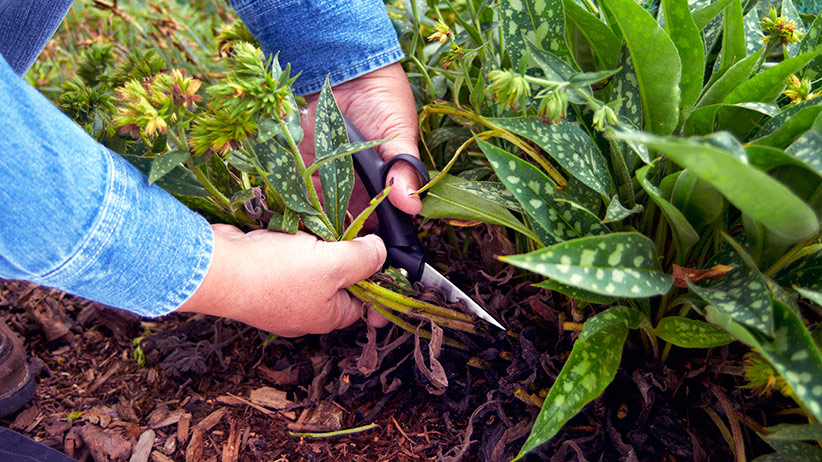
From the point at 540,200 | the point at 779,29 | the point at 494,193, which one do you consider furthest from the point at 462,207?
the point at 779,29

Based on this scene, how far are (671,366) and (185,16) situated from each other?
2082mm

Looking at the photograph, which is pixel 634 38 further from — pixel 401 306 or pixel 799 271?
pixel 401 306

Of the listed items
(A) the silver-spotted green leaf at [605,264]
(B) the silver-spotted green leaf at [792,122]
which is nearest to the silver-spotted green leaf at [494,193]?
(A) the silver-spotted green leaf at [605,264]

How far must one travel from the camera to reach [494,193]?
0.86m

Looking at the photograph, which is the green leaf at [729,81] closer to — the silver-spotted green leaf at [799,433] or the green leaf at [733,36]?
the green leaf at [733,36]

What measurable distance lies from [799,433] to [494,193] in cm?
49

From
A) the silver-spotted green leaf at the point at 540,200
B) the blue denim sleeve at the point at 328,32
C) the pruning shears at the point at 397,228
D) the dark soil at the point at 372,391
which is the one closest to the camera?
the silver-spotted green leaf at the point at 540,200

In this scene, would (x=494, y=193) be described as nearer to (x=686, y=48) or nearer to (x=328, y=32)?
(x=686, y=48)

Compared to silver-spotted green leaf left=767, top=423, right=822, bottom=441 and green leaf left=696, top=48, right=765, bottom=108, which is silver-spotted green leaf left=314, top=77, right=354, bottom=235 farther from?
silver-spotted green leaf left=767, top=423, right=822, bottom=441

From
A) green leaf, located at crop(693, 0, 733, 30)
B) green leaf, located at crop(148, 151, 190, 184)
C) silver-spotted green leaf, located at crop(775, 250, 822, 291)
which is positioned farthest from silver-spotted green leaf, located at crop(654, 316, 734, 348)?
green leaf, located at crop(148, 151, 190, 184)

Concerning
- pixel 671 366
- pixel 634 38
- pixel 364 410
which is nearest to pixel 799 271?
pixel 671 366

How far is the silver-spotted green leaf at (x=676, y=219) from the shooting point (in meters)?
0.65

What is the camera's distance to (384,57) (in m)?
1.13

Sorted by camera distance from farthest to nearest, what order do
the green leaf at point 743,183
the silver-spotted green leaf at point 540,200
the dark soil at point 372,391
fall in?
the dark soil at point 372,391
the silver-spotted green leaf at point 540,200
the green leaf at point 743,183
